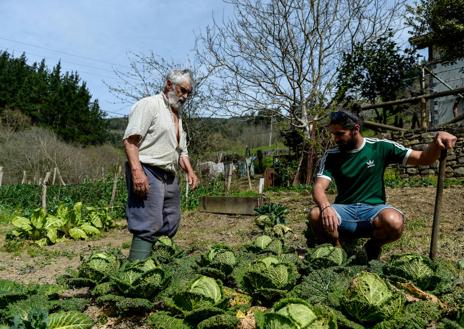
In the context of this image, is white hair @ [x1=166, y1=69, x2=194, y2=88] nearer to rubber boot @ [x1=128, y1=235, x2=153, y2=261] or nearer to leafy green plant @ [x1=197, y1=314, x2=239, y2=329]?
rubber boot @ [x1=128, y1=235, x2=153, y2=261]

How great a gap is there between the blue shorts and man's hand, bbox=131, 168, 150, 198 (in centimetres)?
145

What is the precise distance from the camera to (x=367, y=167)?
332 centimetres

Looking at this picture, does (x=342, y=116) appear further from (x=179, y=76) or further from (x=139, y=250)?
(x=139, y=250)

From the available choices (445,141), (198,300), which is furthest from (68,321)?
(445,141)

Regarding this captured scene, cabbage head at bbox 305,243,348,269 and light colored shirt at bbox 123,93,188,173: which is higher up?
light colored shirt at bbox 123,93,188,173

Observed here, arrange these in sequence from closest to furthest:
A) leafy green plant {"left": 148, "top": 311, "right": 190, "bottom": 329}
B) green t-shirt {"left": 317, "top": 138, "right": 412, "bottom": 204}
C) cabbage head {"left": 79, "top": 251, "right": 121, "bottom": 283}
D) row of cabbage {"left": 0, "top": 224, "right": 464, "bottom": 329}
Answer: row of cabbage {"left": 0, "top": 224, "right": 464, "bottom": 329}
leafy green plant {"left": 148, "top": 311, "right": 190, "bottom": 329}
cabbage head {"left": 79, "top": 251, "right": 121, "bottom": 283}
green t-shirt {"left": 317, "top": 138, "right": 412, "bottom": 204}

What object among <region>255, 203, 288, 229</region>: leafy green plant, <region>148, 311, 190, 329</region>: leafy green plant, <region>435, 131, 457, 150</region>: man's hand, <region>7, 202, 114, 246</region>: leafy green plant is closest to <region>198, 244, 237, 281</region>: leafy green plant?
<region>148, 311, 190, 329</region>: leafy green plant

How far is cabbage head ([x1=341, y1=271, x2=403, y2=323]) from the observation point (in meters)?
1.95

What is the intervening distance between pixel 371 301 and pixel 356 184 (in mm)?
1540

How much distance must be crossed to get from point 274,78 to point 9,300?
11.6 meters

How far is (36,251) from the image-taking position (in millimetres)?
5738

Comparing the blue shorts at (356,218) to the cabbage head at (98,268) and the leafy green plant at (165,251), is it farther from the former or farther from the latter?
the cabbage head at (98,268)

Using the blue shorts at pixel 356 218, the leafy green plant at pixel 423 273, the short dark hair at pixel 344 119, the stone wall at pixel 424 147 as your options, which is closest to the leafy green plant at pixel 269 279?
the leafy green plant at pixel 423 273

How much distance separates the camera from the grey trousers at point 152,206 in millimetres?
3211
